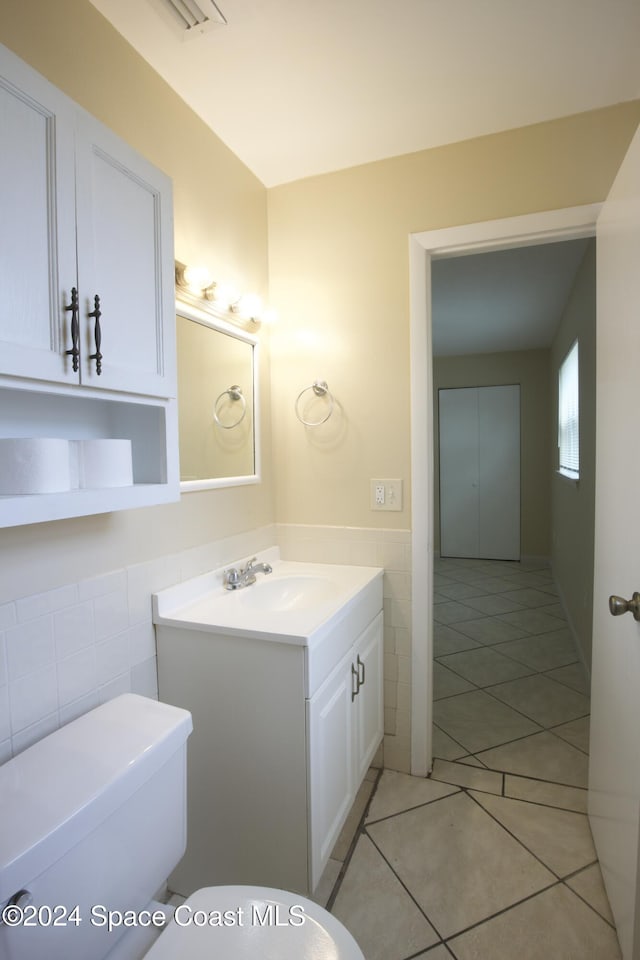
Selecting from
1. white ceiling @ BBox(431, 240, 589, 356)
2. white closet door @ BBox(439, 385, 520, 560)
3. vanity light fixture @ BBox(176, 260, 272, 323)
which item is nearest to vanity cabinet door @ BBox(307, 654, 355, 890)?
vanity light fixture @ BBox(176, 260, 272, 323)

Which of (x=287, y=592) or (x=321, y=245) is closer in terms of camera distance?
(x=287, y=592)

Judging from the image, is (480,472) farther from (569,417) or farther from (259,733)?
(259,733)

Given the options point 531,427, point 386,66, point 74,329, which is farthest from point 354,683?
point 531,427

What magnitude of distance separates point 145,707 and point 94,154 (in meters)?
1.25

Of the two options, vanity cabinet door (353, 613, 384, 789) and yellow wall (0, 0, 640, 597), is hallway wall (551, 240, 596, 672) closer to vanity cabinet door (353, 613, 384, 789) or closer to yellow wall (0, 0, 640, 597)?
yellow wall (0, 0, 640, 597)

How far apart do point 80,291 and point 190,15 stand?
0.89 meters

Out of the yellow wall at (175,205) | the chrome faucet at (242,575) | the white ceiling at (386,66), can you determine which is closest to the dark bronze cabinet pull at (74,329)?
the yellow wall at (175,205)

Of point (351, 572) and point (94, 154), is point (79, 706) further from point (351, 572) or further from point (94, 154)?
point (94, 154)

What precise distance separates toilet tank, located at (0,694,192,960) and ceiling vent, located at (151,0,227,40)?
1.75 metres

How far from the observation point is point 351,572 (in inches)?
80.6

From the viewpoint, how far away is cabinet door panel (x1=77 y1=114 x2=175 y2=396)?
3.40 feet

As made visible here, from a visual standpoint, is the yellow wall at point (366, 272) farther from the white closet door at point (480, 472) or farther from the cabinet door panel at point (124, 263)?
the white closet door at point (480, 472)

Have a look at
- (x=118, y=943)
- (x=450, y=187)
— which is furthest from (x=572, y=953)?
(x=450, y=187)

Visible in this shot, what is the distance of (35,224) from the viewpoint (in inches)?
36.9
